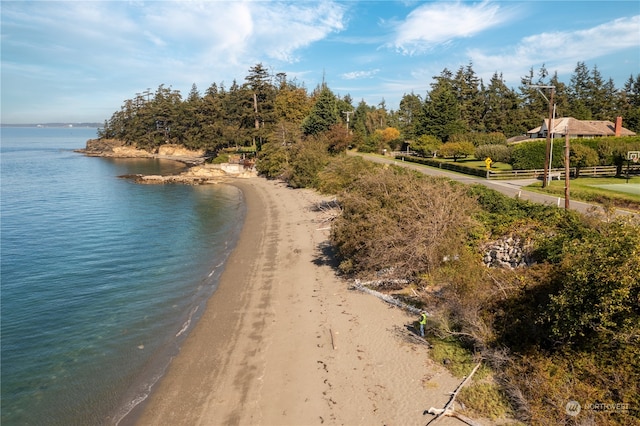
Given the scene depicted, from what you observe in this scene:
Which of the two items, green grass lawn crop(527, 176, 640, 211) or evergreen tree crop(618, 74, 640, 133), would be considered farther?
evergreen tree crop(618, 74, 640, 133)

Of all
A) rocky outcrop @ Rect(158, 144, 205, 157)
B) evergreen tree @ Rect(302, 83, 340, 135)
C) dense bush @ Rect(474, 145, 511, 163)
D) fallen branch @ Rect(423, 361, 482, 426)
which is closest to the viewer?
fallen branch @ Rect(423, 361, 482, 426)

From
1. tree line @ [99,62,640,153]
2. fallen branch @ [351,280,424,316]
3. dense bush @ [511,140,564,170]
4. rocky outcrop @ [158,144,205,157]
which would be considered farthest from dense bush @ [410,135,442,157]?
rocky outcrop @ [158,144,205,157]

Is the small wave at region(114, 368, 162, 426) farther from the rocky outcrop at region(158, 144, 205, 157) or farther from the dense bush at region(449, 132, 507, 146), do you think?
the rocky outcrop at region(158, 144, 205, 157)

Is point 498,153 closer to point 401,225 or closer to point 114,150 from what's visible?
point 401,225

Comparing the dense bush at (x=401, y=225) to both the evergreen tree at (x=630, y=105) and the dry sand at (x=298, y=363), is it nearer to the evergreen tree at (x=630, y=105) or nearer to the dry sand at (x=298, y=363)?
the dry sand at (x=298, y=363)

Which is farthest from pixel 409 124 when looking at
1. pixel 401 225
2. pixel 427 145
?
pixel 401 225
